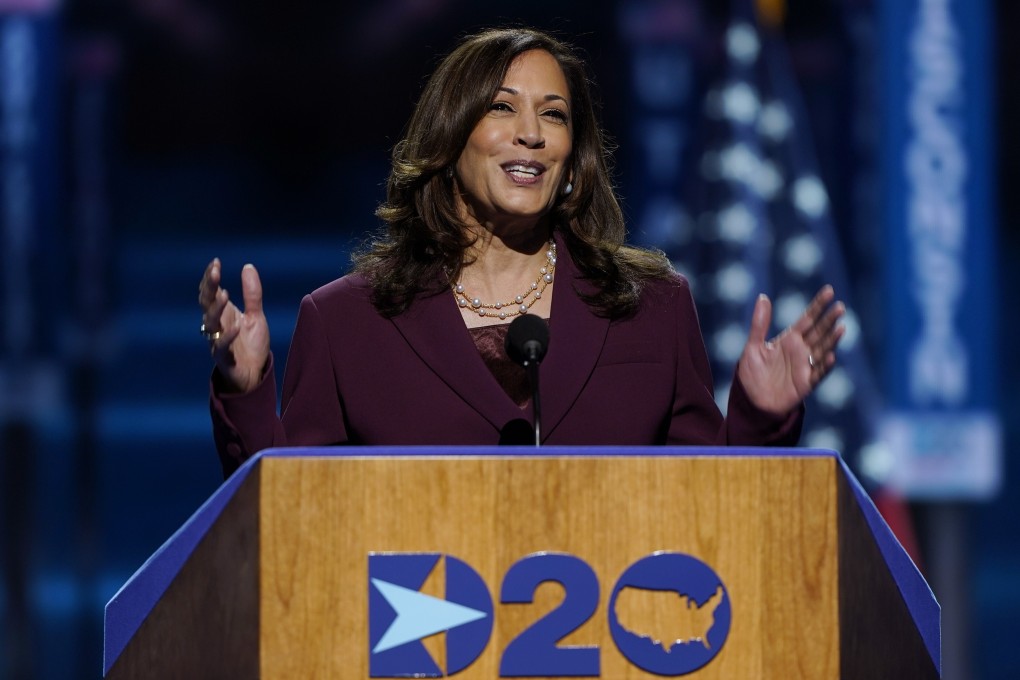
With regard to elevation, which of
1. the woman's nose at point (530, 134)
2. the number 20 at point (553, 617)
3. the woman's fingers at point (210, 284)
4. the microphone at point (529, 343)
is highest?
the woman's nose at point (530, 134)

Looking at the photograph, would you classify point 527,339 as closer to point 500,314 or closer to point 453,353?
point 453,353

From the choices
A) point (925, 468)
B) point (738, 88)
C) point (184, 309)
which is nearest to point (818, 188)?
point (738, 88)

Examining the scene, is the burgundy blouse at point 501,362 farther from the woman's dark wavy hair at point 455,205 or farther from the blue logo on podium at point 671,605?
the blue logo on podium at point 671,605

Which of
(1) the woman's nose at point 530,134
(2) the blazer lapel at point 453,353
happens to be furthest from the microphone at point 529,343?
(1) the woman's nose at point 530,134

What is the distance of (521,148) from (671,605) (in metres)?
0.82

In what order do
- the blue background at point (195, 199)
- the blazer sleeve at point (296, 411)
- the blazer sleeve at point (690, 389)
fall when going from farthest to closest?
1. the blue background at point (195, 199)
2. the blazer sleeve at point (690, 389)
3. the blazer sleeve at point (296, 411)

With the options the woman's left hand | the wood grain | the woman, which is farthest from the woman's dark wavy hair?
the wood grain

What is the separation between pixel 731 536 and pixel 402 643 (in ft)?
0.89

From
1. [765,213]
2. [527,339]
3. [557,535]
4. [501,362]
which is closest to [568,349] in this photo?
[501,362]

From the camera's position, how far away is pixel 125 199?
4266 mm

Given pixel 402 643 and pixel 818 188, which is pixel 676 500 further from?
pixel 818 188

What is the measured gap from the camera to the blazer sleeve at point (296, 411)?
147 centimetres

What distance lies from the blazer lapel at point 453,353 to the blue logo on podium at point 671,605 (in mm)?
514

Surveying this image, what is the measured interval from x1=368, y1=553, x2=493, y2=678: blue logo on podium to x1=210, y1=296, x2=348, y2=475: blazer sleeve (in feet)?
1.44
